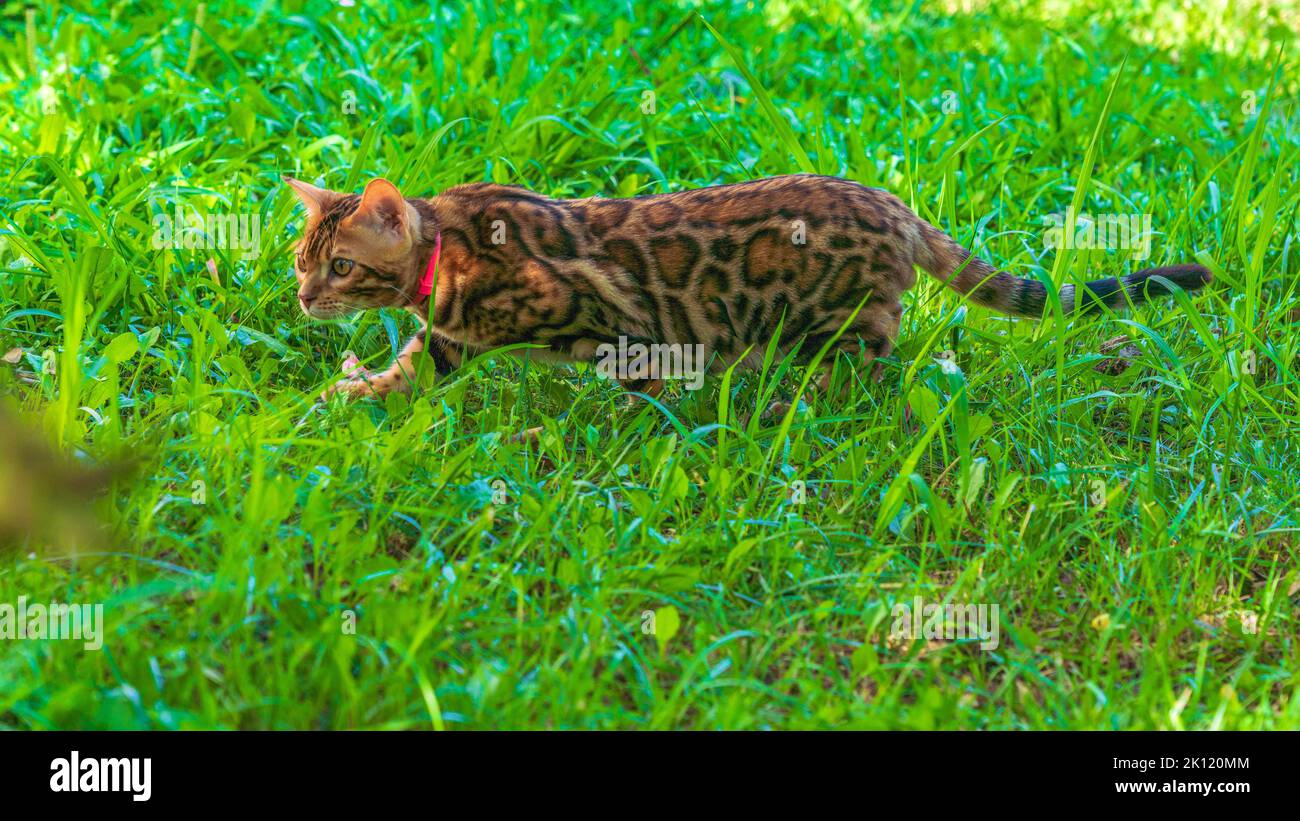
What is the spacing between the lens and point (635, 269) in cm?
448

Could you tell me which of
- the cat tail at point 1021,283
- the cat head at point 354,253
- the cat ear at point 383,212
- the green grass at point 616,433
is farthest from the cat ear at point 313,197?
the cat tail at point 1021,283

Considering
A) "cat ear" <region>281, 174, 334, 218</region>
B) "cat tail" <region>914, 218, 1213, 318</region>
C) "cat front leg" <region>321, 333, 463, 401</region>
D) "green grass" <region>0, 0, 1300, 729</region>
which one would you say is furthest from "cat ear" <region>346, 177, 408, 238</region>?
"cat tail" <region>914, 218, 1213, 318</region>

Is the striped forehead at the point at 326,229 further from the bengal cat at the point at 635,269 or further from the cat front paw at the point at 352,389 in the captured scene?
the cat front paw at the point at 352,389

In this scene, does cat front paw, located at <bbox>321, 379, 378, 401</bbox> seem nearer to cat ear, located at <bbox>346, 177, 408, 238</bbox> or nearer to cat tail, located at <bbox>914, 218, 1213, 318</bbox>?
cat ear, located at <bbox>346, 177, 408, 238</bbox>

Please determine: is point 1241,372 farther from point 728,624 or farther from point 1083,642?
point 728,624

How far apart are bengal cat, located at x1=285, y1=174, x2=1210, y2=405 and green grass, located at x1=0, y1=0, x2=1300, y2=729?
20 centimetres

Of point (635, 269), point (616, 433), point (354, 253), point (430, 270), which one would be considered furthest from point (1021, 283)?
point (354, 253)

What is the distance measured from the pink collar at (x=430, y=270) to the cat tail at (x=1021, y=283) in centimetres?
168

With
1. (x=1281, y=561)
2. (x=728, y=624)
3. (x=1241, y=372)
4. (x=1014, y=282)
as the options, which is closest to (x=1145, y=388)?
(x=1241, y=372)

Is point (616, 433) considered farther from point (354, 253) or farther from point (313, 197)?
point (313, 197)

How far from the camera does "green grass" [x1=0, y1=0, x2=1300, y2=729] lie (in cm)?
307

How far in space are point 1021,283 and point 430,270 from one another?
2.10m

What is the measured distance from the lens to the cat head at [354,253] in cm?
436
